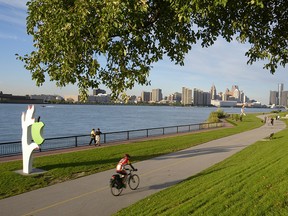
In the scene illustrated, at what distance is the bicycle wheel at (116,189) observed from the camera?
10.9 meters

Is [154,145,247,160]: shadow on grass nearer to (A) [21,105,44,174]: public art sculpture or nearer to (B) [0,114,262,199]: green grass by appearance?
(B) [0,114,262,199]: green grass

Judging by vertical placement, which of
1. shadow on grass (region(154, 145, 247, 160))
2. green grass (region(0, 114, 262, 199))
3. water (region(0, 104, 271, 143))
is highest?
green grass (region(0, 114, 262, 199))

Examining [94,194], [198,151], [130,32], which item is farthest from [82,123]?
[130,32]

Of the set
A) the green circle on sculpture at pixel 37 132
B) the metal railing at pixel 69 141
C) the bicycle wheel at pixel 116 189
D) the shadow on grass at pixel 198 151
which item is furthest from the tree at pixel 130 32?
the metal railing at pixel 69 141

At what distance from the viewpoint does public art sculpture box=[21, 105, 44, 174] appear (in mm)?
14367

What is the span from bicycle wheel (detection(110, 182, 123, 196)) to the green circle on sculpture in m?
5.24

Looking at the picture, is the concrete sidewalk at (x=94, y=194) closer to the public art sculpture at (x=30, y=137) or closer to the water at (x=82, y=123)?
the public art sculpture at (x=30, y=137)

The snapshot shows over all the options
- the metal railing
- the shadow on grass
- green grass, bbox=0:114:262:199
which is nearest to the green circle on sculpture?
green grass, bbox=0:114:262:199

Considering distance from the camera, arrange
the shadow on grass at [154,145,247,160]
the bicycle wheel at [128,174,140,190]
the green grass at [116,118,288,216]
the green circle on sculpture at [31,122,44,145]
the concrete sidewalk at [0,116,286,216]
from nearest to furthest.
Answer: the green grass at [116,118,288,216]
the concrete sidewalk at [0,116,286,216]
the bicycle wheel at [128,174,140,190]
the green circle on sculpture at [31,122,44,145]
the shadow on grass at [154,145,247,160]

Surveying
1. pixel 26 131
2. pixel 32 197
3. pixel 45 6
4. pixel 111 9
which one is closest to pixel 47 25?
pixel 45 6

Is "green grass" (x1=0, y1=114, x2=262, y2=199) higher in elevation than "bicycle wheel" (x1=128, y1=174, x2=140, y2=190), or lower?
lower

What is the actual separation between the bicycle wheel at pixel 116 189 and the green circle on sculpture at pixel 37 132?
5244 millimetres

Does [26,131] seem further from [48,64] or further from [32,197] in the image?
[48,64]

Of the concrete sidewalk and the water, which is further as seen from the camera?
the water
